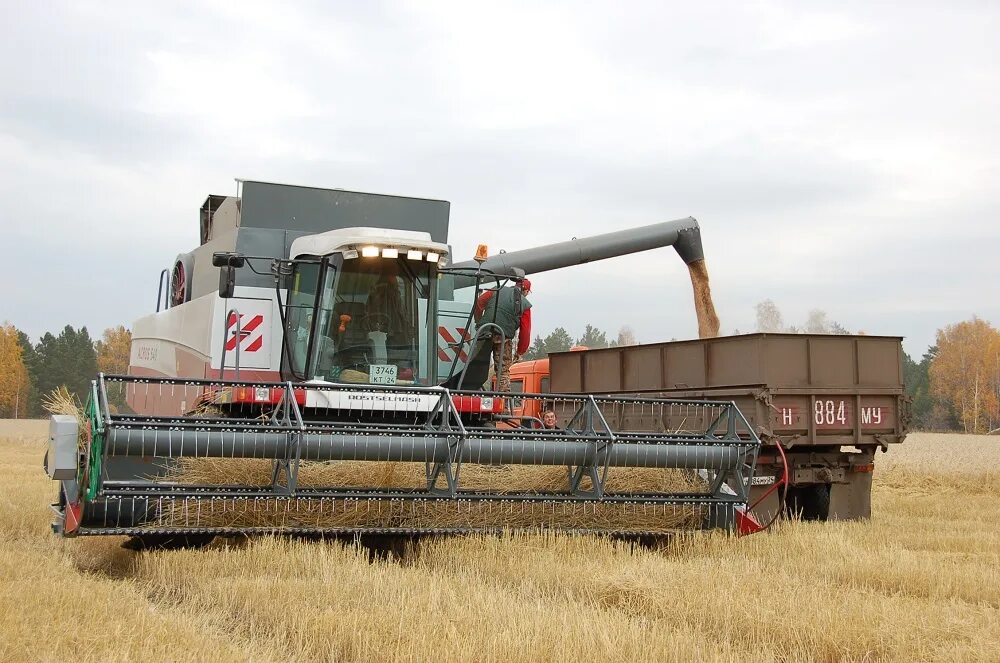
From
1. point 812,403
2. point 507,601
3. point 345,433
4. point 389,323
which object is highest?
point 389,323

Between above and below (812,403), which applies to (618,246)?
above

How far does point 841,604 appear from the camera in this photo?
5078 mm

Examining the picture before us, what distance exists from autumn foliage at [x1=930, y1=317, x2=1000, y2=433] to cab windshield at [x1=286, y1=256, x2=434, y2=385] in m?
66.0

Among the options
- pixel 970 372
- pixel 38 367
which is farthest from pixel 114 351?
pixel 970 372

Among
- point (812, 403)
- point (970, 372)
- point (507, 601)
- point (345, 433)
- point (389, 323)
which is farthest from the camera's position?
point (970, 372)

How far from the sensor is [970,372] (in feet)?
231

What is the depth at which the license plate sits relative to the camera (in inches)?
299

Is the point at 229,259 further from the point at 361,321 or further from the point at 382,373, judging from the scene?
the point at 382,373

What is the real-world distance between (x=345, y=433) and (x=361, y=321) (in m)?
1.37

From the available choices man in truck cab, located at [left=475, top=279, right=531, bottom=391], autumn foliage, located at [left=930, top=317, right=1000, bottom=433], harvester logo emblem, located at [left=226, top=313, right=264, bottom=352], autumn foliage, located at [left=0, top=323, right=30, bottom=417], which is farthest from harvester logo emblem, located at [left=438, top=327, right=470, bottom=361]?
autumn foliage, located at [left=0, top=323, right=30, bottom=417]

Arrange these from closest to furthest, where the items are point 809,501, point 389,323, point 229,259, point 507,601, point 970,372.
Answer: point 507,601, point 229,259, point 389,323, point 809,501, point 970,372

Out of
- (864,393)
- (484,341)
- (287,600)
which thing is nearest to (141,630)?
(287,600)

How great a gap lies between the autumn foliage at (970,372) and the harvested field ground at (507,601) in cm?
6633

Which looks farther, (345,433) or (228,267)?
(228,267)
